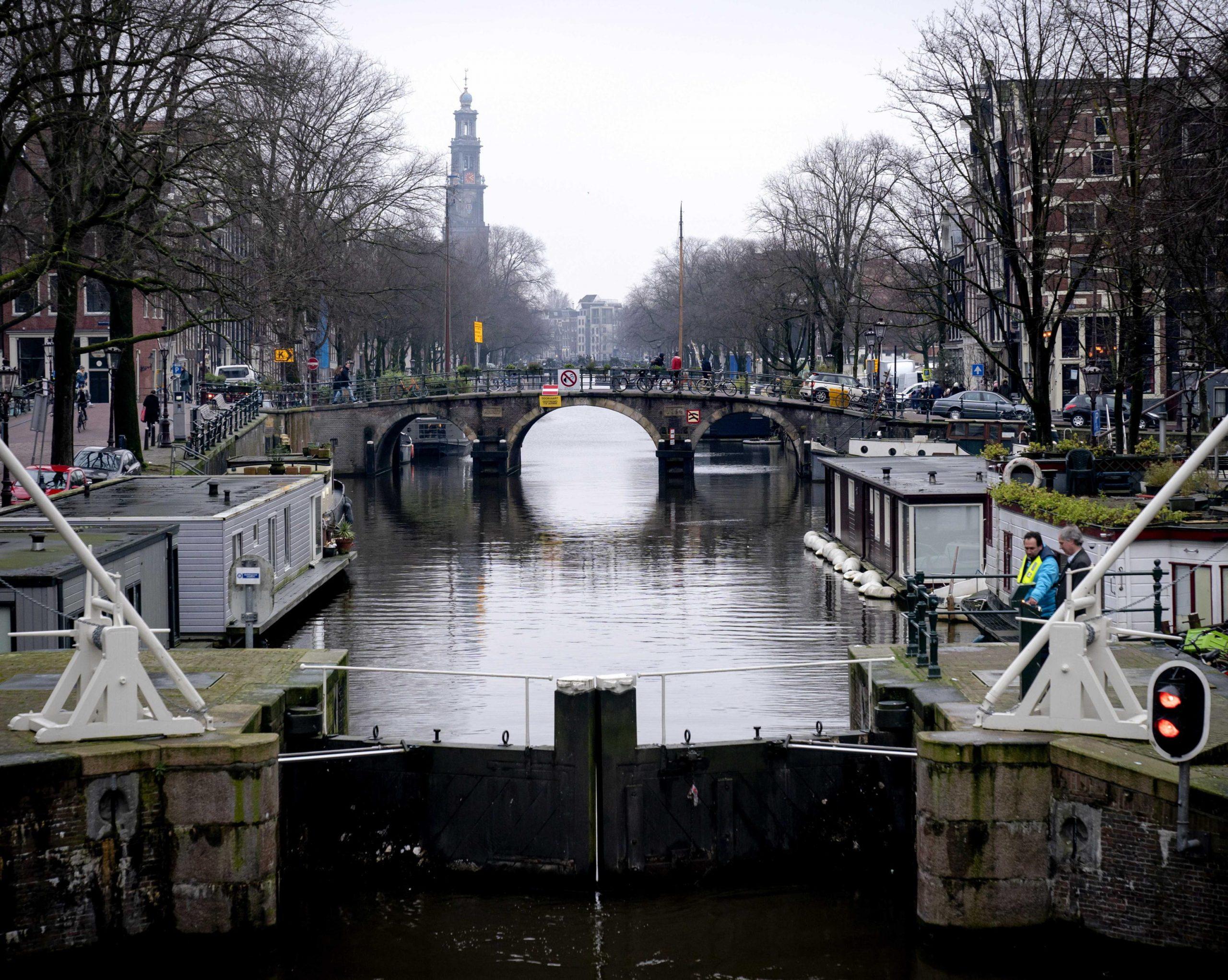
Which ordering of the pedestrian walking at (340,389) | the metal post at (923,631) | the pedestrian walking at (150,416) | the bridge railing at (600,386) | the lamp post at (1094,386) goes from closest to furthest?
1. the metal post at (923,631)
2. the lamp post at (1094,386)
3. the pedestrian walking at (150,416)
4. the bridge railing at (600,386)
5. the pedestrian walking at (340,389)

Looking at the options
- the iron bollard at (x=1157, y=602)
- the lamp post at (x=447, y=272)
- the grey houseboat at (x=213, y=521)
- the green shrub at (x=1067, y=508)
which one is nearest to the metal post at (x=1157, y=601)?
the iron bollard at (x=1157, y=602)

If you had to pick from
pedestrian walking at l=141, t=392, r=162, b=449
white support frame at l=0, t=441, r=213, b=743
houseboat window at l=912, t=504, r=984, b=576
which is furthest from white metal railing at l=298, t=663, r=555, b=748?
pedestrian walking at l=141, t=392, r=162, b=449

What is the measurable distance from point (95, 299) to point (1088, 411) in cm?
4017

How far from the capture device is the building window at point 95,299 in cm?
6606

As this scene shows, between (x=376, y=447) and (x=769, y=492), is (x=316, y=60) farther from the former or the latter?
(x=769, y=492)

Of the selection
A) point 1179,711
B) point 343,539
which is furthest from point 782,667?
point 343,539

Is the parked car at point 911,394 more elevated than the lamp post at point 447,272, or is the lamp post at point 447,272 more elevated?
the lamp post at point 447,272

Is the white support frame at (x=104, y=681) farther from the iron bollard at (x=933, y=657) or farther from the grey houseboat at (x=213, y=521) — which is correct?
the grey houseboat at (x=213, y=521)

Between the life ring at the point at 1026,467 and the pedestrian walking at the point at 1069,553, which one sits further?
the life ring at the point at 1026,467

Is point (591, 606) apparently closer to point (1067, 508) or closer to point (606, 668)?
point (606, 668)

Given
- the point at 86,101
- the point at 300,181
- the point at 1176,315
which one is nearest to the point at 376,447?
the point at 300,181

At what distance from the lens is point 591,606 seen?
113ft

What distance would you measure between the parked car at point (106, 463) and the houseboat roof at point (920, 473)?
54.2 feet

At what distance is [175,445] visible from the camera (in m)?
43.5
